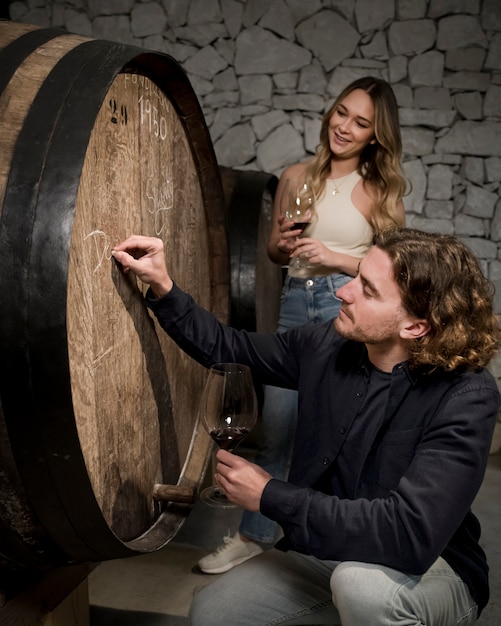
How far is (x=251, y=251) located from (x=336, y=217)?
1.26ft

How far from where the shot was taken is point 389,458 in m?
1.63

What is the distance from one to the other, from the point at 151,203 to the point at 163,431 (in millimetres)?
587

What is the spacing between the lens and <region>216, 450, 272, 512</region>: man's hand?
1544 mm

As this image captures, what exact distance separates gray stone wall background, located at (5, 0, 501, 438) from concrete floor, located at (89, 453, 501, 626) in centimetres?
231

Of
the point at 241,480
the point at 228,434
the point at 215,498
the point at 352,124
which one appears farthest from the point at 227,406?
the point at 352,124

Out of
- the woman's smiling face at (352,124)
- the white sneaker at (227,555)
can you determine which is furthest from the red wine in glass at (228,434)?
the woman's smiling face at (352,124)

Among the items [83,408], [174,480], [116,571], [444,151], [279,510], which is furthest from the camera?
[444,151]

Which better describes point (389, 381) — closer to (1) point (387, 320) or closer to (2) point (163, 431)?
(1) point (387, 320)

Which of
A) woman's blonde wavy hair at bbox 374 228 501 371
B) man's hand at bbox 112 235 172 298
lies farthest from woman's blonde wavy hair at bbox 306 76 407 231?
man's hand at bbox 112 235 172 298

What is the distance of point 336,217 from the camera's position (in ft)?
8.30

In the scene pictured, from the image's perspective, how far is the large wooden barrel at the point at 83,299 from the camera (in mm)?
1146

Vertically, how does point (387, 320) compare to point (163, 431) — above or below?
above

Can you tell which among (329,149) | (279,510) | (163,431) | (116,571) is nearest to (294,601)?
(279,510)

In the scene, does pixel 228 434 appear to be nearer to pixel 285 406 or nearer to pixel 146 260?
pixel 146 260
